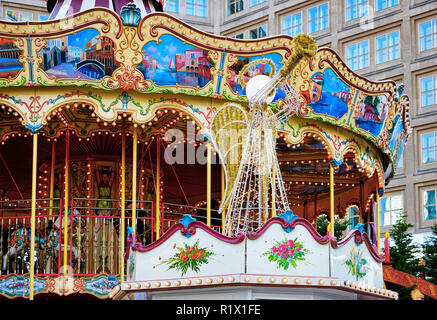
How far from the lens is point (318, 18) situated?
44406 millimetres

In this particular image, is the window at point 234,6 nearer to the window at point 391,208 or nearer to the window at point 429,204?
the window at point 391,208

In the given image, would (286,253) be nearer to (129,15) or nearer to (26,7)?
(129,15)

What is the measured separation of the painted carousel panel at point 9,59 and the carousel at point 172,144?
23 millimetres

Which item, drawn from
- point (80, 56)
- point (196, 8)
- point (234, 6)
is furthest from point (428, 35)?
point (80, 56)

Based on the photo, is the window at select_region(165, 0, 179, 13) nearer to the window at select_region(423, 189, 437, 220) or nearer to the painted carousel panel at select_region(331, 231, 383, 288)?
the window at select_region(423, 189, 437, 220)

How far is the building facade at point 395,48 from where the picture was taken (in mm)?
39344

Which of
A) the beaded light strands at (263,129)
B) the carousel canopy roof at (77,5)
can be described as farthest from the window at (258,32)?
the beaded light strands at (263,129)

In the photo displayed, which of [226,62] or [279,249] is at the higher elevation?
[226,62]

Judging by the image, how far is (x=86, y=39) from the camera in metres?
17.0

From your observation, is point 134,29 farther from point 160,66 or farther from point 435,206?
point 435,206

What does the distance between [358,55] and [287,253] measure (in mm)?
28840

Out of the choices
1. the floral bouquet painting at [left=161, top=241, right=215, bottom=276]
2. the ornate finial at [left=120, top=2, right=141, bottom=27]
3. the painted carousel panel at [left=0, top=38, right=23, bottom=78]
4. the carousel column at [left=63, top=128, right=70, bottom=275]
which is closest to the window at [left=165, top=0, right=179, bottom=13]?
the carousel column at [left=63, top=128, right=70, bottom=275]
